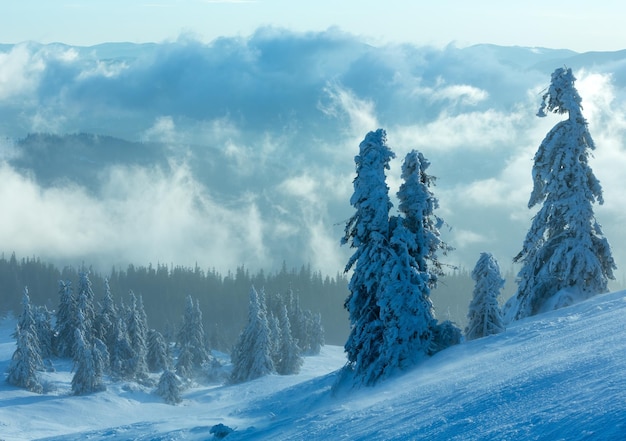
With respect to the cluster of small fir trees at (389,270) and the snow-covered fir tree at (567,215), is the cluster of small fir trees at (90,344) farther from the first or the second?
the snow-covered fir tree at (567,215)

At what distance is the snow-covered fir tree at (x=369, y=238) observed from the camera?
82.7 ft

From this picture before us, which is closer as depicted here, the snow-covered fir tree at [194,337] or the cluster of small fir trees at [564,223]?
the cluster of small fir trees at [564,223]

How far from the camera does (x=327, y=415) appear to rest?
18688mm

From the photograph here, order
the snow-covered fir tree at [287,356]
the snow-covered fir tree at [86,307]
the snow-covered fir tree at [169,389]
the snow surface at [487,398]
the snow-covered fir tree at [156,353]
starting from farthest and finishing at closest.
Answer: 1. the snow-covered fir tree at [287,356]
2. the snow-covered fir tree at [156,353]
3. the snow-covered fir tree at [86,307]
4. the snow-covered fir tree at [169,389]
5. the snow surface at [487,398]

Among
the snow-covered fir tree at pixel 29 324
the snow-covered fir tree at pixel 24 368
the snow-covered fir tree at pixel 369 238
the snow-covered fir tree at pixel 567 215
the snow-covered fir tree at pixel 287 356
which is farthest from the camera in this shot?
the snow-covered fir tree at pixel 287 356

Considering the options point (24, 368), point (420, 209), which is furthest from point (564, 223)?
point (24, 368)

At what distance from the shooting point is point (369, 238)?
25891 mm

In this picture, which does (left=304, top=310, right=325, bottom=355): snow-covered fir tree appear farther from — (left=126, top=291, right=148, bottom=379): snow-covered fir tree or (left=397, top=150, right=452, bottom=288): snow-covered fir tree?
(left=397, top=150, right=452, bottom=288): snow-covered fir tree

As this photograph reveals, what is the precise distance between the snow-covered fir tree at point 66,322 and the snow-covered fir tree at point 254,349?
20.9 metres

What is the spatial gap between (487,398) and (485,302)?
12.9m

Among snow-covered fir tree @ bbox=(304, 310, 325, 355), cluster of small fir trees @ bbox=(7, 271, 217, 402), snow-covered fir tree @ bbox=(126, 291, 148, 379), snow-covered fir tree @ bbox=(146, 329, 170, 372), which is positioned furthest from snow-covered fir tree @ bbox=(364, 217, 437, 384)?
snow-covered fir tree @ bbox=(304, 310, 325, 355)

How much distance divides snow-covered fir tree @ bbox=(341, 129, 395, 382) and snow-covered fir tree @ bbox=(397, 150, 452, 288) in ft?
3.44

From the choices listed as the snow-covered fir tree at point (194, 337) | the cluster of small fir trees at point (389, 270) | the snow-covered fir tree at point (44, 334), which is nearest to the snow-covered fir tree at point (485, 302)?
A: the cluster of small fir trees at point (389, 270)

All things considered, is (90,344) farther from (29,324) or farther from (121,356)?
(29,324)
